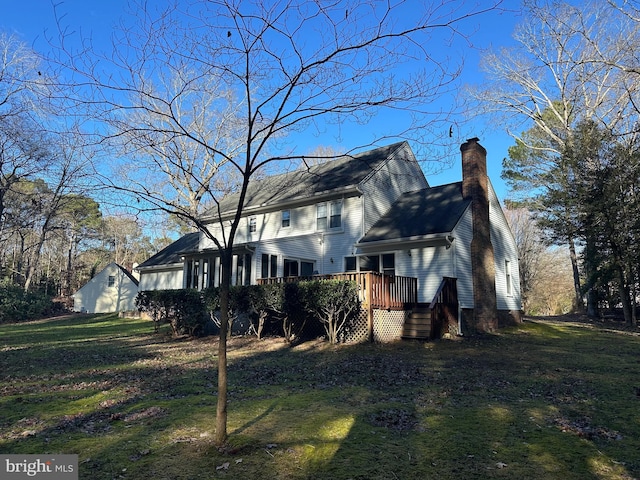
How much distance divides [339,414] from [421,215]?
42.2ft

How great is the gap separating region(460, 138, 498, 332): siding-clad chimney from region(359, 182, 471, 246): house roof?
67 centimetres

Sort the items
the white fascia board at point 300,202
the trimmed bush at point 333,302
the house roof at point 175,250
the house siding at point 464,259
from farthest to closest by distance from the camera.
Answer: the house roof at point 175,250
the white fascia board at point 300,202
the house siding at point 464,259
the trimmed bush at point 333,302

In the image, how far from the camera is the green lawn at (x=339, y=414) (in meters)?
3.99

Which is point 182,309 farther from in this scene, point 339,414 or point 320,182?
point 339,414

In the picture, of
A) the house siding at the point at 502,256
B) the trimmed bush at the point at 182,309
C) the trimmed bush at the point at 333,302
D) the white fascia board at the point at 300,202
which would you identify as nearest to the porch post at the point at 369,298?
the trimmed bush at the point at 333,302

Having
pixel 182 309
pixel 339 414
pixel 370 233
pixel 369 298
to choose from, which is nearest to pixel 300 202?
pixel 370 233

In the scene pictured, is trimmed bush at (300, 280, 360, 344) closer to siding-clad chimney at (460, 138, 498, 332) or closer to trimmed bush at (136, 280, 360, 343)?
trimmed bush at (136, 280, 360, 343)

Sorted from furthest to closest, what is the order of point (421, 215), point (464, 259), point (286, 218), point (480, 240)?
point (286, 218) < point (421, 215) < point (480, 240) < point (464, 259)

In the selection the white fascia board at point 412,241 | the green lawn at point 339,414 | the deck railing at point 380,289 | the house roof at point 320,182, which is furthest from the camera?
the house roof at point 320,182

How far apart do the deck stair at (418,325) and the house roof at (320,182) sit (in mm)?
6167

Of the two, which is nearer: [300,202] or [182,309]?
[182,309]

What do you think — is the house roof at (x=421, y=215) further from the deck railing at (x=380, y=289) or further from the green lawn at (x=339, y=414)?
the green lawn at (x=339, y=414)

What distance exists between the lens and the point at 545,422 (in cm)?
536

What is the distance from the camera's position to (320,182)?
20156mm
